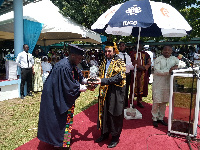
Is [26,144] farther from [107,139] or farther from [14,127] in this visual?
[107,139]

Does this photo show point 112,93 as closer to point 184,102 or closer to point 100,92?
point 100,92

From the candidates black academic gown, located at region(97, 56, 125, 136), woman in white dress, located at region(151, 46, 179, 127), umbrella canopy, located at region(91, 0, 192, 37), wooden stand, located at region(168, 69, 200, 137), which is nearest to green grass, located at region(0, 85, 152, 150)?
black academic gown, located at region(97, 56, 125, 136)

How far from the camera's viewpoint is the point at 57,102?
2.91 metres

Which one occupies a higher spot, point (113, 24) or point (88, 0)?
point (88, 0)

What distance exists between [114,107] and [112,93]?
266 mm

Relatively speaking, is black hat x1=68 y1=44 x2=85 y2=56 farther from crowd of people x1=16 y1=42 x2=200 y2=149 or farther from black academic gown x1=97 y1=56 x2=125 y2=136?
black academic gown x1=97 y1=56 x2=125 y2=136

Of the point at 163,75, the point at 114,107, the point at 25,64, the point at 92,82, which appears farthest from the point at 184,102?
the point at 25,64

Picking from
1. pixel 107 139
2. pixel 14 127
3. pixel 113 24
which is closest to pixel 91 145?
pixel 107 139

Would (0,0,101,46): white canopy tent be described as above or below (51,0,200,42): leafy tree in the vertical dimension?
below

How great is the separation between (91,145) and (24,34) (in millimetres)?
5603

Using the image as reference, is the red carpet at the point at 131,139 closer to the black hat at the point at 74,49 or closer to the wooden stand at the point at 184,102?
the wooden stand at the point at 184,102

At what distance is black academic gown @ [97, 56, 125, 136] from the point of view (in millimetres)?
3324

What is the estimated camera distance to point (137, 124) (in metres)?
4.51

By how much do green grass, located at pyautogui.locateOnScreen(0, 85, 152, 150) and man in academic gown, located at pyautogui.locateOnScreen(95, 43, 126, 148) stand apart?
1749mm
